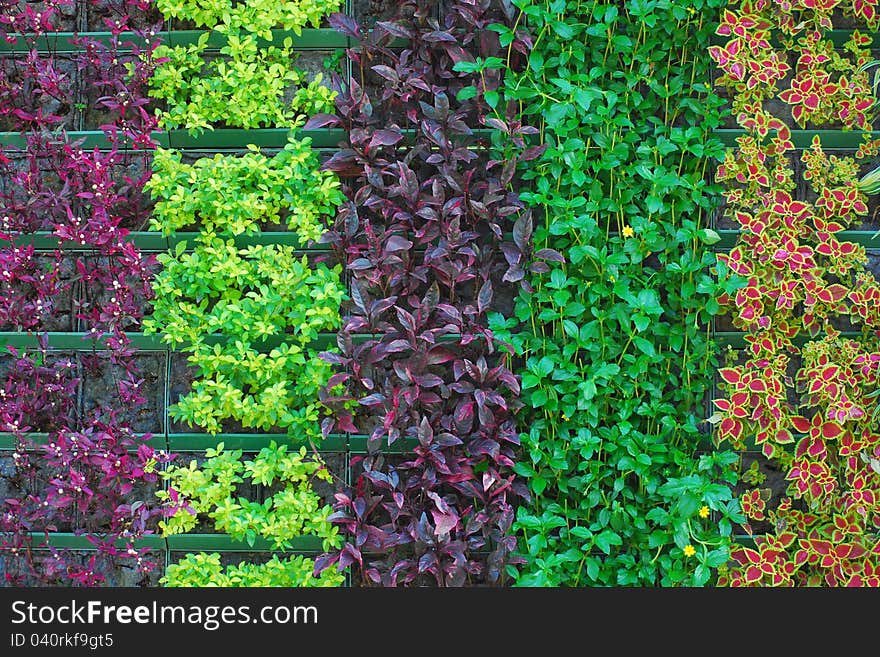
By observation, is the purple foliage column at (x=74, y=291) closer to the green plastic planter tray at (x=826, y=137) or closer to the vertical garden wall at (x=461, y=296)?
the vertical garden wall at (x=461, y=296)

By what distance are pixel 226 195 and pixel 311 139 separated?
0.93 feet

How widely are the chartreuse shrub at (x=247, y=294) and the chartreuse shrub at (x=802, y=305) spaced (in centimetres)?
113

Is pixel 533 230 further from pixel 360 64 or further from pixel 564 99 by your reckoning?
pixel 360 64

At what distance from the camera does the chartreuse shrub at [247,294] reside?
2.15 metres

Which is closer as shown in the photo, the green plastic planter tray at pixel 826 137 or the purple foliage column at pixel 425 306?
the purple foliage column at pixel 425 306

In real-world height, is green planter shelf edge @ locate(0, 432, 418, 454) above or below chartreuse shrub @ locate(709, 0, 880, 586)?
below

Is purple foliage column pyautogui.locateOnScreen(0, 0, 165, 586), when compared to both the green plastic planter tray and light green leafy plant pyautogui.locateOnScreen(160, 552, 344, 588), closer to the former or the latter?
light green leafy plant pyautogui.locateOnScreen(160, 552, 344, 588)

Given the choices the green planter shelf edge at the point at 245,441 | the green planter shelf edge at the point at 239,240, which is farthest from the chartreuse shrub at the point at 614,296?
the green planter shelf edge at the point at 245,441

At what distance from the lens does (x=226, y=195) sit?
2.18 m

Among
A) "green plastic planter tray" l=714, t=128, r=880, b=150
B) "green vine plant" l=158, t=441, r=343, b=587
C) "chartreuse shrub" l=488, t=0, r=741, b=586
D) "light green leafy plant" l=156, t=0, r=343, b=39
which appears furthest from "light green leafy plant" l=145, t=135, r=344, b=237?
"green plastic planter tray" l=714, t=128, r=880, b=150

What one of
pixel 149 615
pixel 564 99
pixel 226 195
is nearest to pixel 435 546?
pixel 149 615

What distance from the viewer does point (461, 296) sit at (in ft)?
7.31

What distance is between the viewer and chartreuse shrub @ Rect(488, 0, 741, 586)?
212cm

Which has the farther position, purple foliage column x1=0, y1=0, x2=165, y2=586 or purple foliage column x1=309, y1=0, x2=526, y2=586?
purple foliage column x1=0, y1=0, x2=165, y2=586
